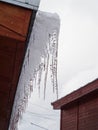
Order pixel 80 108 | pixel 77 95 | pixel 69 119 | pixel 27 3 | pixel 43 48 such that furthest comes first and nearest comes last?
1. pixel 69 119
2. pixel 80 108
3. pixel 77 95
4. pixel 43 48
5. pixel 27 3

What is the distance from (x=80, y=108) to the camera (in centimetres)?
714

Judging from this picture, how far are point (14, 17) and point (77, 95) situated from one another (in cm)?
410

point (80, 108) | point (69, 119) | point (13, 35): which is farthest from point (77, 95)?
point (13, 35)

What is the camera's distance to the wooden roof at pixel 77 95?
602cm

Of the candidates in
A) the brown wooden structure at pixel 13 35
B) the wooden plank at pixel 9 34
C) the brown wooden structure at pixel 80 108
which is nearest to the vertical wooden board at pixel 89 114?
the brown wooden structure at pixel 80 108

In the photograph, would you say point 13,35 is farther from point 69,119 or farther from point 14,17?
point 69,119

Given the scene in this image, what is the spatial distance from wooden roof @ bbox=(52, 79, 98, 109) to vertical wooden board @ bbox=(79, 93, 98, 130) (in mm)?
175

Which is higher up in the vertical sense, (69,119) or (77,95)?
(77,95)

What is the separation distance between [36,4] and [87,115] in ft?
13.6

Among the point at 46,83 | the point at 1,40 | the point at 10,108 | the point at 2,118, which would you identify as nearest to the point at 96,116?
the point at 10,108

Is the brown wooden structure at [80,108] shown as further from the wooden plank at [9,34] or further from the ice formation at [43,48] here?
the wooden plank at [9,34]

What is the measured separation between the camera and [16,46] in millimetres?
3322

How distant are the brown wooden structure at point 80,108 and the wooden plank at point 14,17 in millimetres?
3068

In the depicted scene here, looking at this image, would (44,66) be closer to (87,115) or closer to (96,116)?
(96,116)
